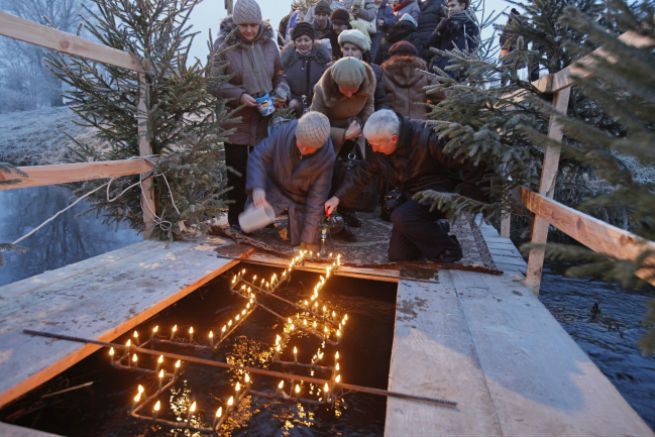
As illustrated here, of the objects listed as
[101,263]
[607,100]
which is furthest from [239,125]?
[607,100]

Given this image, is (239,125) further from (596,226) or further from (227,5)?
(227,5)

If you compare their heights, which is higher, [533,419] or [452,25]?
[452,25]

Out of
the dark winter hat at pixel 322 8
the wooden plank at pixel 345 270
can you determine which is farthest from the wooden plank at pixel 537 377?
the dark winter hat at pixel 322 8

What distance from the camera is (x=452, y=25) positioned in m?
5.64

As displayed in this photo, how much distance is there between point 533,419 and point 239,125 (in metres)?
3.77

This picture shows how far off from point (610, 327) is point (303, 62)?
4.28 m

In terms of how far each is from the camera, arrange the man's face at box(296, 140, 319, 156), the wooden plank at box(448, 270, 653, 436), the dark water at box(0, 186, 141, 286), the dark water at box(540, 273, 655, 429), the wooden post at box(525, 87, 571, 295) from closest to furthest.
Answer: the wooden plank at box(448, 270, 653, 436), the dark water at box(540, 273, 655, 429), the wooden post at box(525, 87, 571, 295), the man's face at box(296, 140, 319, 156), the dark water at box(0, 186, 141, 286)

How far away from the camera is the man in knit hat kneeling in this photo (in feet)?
13.4

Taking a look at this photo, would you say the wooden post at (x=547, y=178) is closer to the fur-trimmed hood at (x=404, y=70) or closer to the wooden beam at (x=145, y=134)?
the fur-trimmed hood at (x=404, y=70)

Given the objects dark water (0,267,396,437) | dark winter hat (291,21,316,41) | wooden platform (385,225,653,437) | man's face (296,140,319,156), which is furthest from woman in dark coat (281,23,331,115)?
wooden platform (385,225,653,437)

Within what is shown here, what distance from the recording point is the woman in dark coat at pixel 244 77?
4.23 metres

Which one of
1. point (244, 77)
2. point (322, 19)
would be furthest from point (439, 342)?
point (322, 19)

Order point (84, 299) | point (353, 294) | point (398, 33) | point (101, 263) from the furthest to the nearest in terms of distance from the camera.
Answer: point (398, 33) → point (353, 294) → point (101, 263) → point (84, 299)

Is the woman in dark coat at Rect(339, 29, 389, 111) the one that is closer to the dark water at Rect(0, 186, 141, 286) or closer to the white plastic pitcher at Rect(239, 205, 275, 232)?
the white plastic pitcher at Rect(239, 205, 275, 232)
